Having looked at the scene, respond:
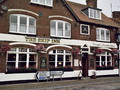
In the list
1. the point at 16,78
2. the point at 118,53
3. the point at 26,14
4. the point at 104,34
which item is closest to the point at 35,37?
the point at 26,14

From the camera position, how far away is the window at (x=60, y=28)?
14.3m

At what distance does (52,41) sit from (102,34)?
24.2ft

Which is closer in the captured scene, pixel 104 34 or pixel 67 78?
pixel 67 78

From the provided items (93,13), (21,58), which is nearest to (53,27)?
(21,58)

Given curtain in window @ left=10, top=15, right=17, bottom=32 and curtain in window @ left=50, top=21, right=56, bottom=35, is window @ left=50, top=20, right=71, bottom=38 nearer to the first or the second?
curtain in window @ left=50, top=21, right=56, bottom=35

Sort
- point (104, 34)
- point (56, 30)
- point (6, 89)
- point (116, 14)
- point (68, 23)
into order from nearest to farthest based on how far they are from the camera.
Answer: point (6, 89) < point (56, 30) < point (68, 23) < point (104, 34) < point (116, 14)

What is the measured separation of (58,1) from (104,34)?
7.39 metres

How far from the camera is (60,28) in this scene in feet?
48.5

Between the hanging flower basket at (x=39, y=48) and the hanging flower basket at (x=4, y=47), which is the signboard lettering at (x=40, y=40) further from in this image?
the hanging flower basket at (x=4, y=47)

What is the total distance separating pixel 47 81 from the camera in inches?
519

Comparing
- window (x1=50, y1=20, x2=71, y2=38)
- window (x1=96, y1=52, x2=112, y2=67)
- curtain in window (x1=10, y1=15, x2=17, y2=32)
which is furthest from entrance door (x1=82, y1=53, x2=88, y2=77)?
curtain in window (x1=10, y1=15, x2=17, y2=32)

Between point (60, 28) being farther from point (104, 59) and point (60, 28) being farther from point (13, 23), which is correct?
point (104, 59)

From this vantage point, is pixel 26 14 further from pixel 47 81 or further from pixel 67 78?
pixel 67 78

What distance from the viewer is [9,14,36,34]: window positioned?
12.4 m
